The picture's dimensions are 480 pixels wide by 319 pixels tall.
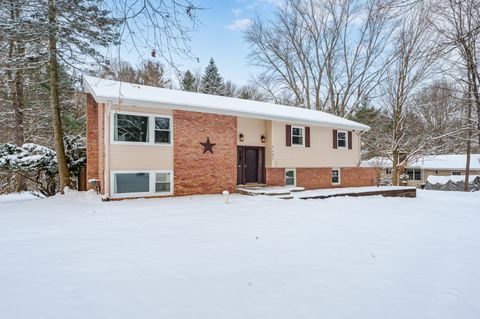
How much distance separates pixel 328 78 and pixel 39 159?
23119 mm

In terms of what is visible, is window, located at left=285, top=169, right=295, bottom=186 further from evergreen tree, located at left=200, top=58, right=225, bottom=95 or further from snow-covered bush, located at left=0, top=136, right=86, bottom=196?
evergreen tree, located at left=200, top=58, right=225, bottom=95

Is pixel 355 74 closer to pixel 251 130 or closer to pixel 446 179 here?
pixel 446 179

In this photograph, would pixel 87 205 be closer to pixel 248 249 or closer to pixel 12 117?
pixel 248 249

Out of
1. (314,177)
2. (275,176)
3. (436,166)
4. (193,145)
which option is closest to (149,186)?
(193,145)

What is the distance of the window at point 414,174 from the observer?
3019cm

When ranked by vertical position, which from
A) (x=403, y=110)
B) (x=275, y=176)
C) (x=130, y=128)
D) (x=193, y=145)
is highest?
(x=403, y=110)

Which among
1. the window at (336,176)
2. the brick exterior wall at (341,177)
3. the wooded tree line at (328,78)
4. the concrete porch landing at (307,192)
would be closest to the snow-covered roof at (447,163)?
the wooded tree line at (328,78)

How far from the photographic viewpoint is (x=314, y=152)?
46.4ft

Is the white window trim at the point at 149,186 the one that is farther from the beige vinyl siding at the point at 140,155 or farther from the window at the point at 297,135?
the window at the point at 297,135

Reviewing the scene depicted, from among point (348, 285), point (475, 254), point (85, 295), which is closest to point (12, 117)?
point (85, 295)

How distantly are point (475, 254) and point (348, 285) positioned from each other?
3122 mm

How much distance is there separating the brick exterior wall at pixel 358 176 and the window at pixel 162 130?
32.4 ft

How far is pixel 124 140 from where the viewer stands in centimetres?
970

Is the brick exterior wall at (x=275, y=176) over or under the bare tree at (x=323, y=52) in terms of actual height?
under
